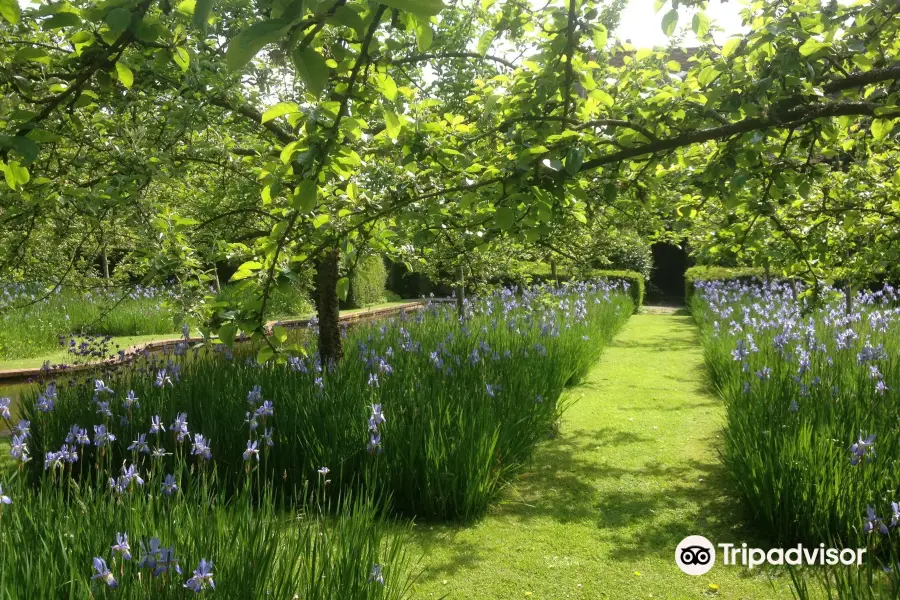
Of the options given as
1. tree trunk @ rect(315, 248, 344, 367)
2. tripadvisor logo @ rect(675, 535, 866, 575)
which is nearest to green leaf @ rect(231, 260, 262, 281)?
tripadvisor logo @ rect(675, 535, 866, 575)

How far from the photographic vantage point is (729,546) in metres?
3.70

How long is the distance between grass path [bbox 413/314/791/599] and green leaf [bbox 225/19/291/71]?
8.45ft

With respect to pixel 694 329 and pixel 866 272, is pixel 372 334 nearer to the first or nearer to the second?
pixel 866 272

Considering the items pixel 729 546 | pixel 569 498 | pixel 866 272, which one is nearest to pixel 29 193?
pixel 569 498

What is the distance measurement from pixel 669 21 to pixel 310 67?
1.47 m

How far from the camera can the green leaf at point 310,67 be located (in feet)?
3.96

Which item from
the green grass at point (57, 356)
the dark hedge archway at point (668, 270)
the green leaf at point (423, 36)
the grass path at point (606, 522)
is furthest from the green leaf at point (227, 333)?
the dark hedge archway at point (668, 270)

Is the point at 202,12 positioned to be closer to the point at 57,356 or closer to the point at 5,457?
the point at 5,457

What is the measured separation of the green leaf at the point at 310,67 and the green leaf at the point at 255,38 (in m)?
0.13

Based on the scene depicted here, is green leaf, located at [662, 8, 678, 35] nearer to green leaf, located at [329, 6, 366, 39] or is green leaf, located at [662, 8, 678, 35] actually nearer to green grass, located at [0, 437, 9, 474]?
green leaf, located at [329, 6, 366, 39]

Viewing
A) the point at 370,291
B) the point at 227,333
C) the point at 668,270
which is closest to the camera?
the point at 227,333

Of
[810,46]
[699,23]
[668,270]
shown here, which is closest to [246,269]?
[699,23]

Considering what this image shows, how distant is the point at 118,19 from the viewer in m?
1.42

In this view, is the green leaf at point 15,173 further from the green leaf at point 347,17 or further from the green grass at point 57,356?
the green grass at point 57,356
